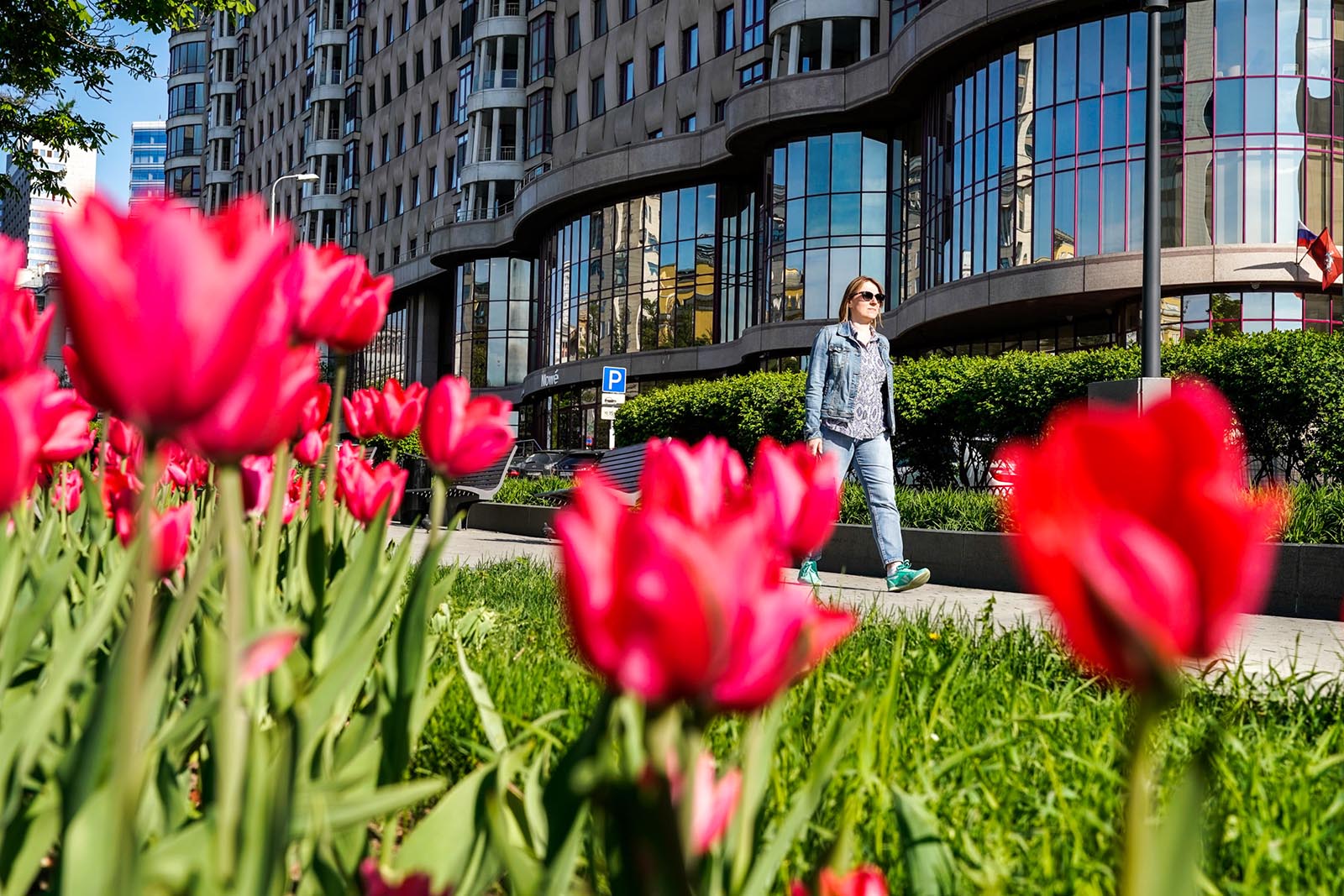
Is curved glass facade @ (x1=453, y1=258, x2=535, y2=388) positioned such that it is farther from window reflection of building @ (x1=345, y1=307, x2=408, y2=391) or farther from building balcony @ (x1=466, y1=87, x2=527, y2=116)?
window reflection of building @ (x1=345, y1=307, x2=408, y2=391)

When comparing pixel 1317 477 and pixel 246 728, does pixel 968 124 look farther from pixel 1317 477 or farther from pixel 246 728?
pixel 246 728

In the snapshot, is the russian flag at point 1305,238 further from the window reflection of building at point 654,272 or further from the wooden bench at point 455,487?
the wooden bench at point 455,487

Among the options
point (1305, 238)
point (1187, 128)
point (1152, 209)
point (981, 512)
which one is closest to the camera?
point (1152, 209)

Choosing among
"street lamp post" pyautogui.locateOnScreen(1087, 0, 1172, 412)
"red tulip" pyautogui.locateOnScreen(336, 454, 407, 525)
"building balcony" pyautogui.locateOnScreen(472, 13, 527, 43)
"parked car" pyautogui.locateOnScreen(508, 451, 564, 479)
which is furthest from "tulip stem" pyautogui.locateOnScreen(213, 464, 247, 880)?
"building balcony" pyautogui.locateOnScreen(472, 13, 527, 43)

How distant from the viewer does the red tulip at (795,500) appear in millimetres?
1085

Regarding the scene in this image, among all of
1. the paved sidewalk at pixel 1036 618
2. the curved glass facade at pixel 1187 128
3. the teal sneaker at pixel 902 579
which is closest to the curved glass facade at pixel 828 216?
the curved glass facade at pixel 1187 128

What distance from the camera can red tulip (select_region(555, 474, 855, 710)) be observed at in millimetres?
597

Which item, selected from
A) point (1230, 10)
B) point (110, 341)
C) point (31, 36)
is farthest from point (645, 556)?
point (1230, 10)

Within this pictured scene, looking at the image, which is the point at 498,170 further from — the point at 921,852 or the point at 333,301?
the point at 921,852

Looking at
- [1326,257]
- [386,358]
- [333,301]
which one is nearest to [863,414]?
[333,301]

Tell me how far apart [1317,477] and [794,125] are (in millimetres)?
22618

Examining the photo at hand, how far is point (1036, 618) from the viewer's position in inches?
268

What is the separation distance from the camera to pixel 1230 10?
25.5 m

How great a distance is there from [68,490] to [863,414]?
552 cm
